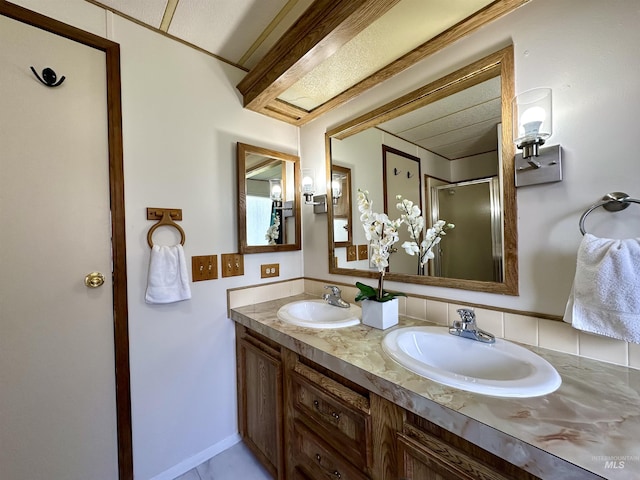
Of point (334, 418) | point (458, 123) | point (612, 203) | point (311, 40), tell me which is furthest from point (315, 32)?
point (334, 418)

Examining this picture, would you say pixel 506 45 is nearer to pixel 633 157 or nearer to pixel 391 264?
pixel 633 157

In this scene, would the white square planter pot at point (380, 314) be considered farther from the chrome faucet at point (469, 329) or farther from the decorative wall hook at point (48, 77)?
the decorative wall hook at point (48, 77)

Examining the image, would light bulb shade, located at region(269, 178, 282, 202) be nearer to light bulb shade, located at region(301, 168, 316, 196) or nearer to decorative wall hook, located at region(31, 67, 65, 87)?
light bulb shade, located at region(301, 168, 316, 196)

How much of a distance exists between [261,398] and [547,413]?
1199 millimetres

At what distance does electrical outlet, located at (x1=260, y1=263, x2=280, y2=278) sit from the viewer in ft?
5.62

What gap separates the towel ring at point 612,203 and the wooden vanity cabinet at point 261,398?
1.27 m

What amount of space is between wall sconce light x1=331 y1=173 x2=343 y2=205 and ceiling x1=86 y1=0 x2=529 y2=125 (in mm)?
455

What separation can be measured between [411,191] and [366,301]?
0.60 m

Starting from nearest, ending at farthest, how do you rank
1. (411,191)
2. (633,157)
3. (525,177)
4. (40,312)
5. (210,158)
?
(633,157) → (525,177) → (40,312) → (411,191) → (210,158)

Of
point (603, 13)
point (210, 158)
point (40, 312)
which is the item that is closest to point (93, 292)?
point (40, 312)

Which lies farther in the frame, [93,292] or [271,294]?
[271,294]

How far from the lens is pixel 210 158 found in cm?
150

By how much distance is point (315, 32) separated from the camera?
1.11 metres

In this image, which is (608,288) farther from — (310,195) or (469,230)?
(310,195)
